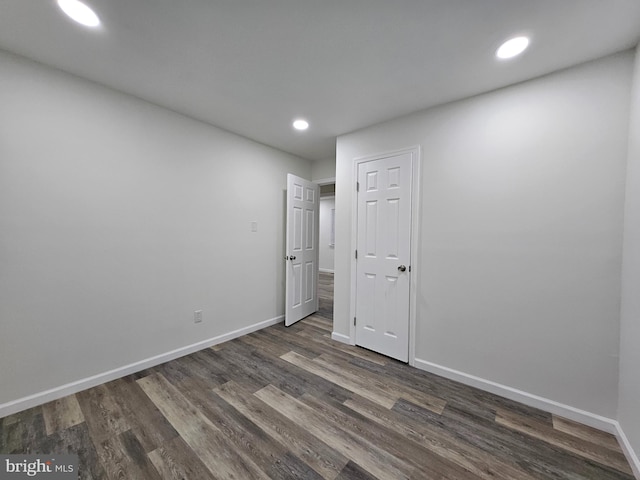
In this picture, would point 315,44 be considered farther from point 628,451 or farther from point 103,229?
point 628,451

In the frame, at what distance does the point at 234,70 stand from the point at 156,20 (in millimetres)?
512

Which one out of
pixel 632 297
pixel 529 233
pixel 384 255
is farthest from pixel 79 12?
pixel 632 297

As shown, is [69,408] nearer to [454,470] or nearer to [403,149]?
[454,470]

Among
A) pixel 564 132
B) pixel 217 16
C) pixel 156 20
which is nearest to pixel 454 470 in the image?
pixel 564 132

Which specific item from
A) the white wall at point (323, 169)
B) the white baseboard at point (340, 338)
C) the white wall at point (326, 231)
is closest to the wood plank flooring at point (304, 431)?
the white baseboard at point (340, 338)

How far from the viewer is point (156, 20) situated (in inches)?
55.5

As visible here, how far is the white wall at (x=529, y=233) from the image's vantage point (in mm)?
1645

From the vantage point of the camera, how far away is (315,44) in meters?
1.56

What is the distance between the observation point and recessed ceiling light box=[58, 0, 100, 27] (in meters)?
1.31

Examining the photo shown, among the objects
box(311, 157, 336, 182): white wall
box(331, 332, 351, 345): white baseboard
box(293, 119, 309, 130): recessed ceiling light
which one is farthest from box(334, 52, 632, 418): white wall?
box(311, 157, 336, 182): white wall

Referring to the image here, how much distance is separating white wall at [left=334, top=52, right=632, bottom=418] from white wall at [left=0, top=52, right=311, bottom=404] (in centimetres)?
218

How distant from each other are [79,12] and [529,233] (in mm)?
3193

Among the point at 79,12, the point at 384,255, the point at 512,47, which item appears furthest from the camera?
the point at 384,255

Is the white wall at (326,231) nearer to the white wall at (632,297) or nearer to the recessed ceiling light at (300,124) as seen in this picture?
the recessed ceiling light at (300,124)
